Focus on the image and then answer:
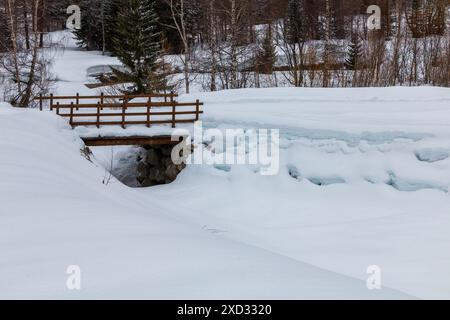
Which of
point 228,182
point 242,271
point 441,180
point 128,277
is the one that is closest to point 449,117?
point 441,180

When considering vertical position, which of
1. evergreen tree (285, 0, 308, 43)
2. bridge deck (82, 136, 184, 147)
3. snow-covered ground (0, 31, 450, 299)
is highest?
evergreen tree (285, 0, 308, 43)

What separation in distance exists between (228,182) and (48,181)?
7259mm

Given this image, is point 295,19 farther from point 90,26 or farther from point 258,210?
point 258,210

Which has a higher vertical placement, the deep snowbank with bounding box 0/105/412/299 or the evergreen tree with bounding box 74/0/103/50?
the evergreen tree with bounding box 74/0/103/50

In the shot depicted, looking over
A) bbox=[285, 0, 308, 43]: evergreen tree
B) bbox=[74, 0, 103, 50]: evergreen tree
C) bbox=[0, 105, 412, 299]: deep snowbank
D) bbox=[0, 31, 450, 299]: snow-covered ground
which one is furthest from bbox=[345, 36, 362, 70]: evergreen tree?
bbox=[74, 0, 103, 50]: evergreen tree

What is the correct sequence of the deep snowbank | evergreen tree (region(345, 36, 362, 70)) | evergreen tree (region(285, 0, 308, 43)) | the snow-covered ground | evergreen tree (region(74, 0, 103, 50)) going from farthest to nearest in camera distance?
evergreen tree (region(74, 0, 103, 50)), evergreen tree (region(285, 0, 308, 43)), evergreen tree (region(345, 36, 362, 70)), the snow-covered ground, the deep snowbank

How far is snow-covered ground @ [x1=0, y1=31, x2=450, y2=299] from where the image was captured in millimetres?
3427

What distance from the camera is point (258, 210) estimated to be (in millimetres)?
11469

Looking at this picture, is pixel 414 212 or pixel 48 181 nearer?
pixel 48 181

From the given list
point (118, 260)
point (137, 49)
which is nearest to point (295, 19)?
point (137, 49)

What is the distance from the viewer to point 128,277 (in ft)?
10.7

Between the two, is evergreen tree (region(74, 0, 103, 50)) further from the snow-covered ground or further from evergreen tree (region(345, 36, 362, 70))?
the snow-covered ground

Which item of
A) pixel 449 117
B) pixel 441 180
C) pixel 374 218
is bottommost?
pixel 374 218
